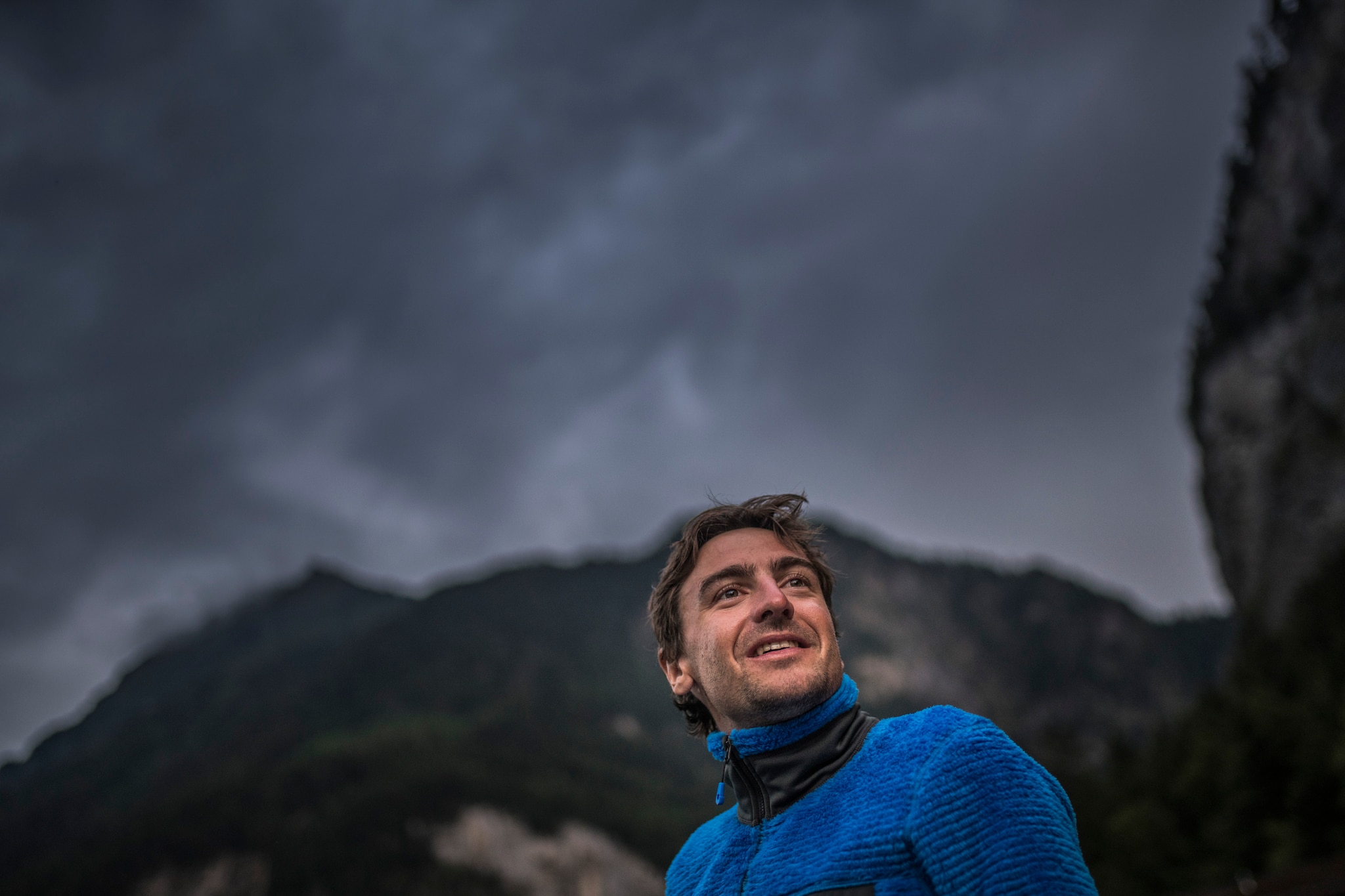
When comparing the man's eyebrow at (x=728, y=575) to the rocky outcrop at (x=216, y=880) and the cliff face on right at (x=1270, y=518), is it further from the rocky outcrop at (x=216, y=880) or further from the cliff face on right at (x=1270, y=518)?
the rocky outcrop at (x=216, y=880)

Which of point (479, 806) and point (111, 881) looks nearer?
point (111, 881)

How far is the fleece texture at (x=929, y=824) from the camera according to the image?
5.50 ft

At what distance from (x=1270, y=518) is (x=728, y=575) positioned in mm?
42284

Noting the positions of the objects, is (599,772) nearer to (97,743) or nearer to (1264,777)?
(1264,777)

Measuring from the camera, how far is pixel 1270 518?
3497 cm

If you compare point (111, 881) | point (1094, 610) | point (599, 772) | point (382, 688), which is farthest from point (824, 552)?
point (1094, 610)

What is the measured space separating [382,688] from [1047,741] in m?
150

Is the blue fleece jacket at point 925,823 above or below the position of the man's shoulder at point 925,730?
below

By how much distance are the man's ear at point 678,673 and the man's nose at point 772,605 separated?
535mm

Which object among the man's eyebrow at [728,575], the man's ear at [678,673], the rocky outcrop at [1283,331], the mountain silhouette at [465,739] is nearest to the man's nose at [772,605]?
the man's eyebrow at [728,575]

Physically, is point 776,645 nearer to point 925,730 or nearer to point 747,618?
point 747,618

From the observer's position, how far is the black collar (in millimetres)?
2254

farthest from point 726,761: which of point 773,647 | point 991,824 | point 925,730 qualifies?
point 991,824

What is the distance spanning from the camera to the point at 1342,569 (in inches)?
1055
